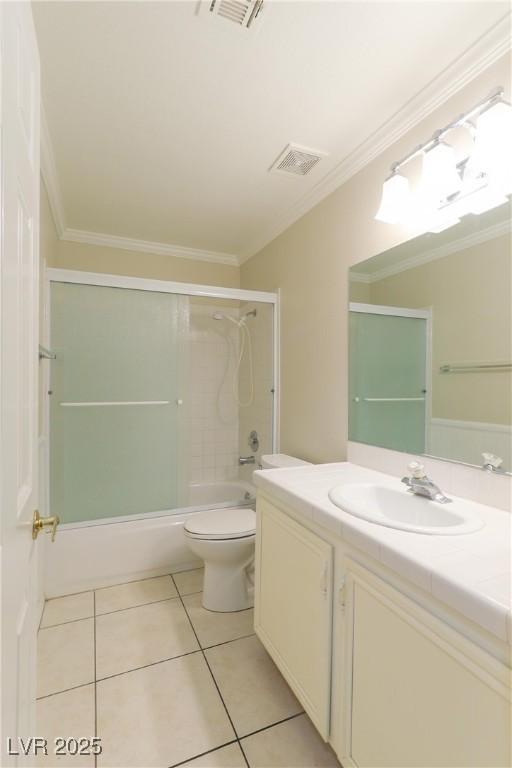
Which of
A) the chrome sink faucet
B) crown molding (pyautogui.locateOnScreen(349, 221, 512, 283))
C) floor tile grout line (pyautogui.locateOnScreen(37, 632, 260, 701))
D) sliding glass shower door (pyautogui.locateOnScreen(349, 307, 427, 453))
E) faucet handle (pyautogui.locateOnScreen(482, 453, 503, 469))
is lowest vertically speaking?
floor tile grout line (pyautogui.locateOnScreen(37, 632, 260, 701))

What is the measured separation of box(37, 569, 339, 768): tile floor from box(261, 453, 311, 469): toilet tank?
→ 804 mm

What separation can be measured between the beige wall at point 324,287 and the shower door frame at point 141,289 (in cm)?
8

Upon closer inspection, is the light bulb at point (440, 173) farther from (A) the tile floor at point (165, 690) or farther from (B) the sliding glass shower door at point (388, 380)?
(A) the tile floor at point (165, 690)

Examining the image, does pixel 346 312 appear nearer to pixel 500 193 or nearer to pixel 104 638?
pixel 500 193

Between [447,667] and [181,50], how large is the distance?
192 cm

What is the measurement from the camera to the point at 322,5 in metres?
1.13

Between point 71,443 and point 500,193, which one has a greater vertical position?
point 500,193

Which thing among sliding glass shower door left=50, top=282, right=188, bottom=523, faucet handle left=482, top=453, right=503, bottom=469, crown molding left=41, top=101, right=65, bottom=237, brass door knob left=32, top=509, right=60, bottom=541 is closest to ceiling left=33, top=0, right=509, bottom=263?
crown molding left=41, top=101, right=65, bottom=237

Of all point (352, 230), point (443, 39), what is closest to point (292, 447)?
point (352, 230)

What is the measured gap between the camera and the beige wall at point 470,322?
3.94 feet

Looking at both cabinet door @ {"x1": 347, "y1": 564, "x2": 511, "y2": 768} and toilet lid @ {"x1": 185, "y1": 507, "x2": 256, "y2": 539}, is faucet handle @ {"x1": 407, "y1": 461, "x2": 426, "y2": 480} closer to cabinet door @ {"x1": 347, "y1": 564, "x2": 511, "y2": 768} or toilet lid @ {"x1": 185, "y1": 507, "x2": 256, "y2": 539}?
cabinet door @ {"x1": 347, "y1": 564, "x2": 511, "y2": 768}

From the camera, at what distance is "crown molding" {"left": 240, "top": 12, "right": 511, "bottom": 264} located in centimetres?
118

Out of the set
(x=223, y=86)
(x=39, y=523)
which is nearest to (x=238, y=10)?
(x=223, y=86)

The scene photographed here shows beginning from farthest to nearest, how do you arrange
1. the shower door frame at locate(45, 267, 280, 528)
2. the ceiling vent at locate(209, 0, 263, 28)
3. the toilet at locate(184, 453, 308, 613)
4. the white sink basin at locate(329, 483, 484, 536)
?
the shower door frame at locate(45, 267, 280, 528)
the toilet at locate(184, 453, 308, 613)
the ceiling vent at locate(209, 0, 263, 28)
the white sink basin at locate(329, 483, 484, 536)
